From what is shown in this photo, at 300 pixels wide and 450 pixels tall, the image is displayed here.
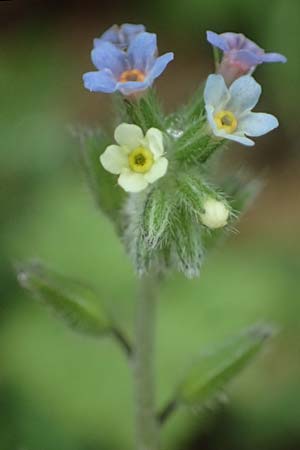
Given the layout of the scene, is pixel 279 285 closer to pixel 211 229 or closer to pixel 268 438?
pixel 268 438

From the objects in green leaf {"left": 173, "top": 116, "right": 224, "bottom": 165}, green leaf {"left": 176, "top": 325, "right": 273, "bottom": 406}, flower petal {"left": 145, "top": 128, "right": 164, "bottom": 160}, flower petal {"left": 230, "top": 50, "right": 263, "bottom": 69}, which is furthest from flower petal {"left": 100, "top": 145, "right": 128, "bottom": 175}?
green leaf {"left": 176, "top": 325, "right": 273, "bottom": 406}

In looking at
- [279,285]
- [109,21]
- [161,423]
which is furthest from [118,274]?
[109,21]

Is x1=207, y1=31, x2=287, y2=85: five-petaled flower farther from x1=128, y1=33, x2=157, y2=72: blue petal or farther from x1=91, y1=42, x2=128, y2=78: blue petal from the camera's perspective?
x1=91, y1=42, x2=128, y2=78: blue petal

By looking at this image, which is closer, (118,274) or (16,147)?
(118,274)


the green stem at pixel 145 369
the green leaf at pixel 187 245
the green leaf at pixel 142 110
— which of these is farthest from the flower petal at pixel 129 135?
the green stem at pixel 145 369

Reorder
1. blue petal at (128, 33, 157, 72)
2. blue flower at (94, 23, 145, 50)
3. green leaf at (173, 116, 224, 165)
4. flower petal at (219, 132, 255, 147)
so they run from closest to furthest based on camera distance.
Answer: flower petal at (219, 132, 255, 147) < blue petal at (128, 33, 157, 72) < green leaf at (173, 116, 224, 165) < blue flower at (94, 23, 145, 50)

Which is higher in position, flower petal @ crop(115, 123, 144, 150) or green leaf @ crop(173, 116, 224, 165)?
flower petal @ crop(115, 123, 144, 150)
